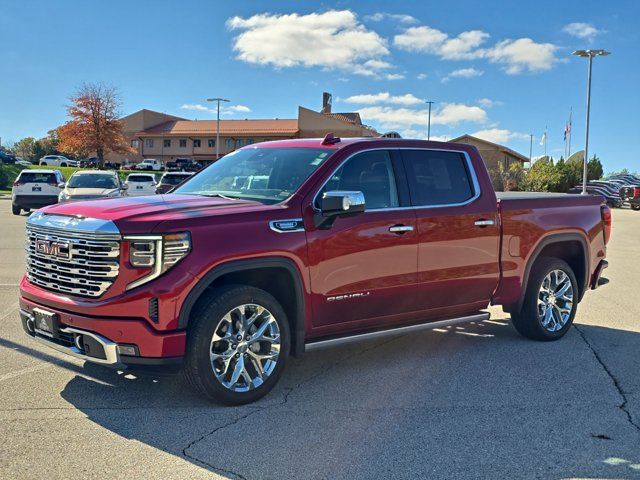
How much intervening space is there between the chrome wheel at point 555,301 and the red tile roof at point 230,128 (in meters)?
61.7

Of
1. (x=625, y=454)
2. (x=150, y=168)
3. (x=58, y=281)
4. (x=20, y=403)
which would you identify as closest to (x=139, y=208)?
(x=58, y=281)

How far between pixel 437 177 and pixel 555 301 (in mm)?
2034

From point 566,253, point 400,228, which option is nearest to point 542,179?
point 566,253

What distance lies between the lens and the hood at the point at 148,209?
409 cm

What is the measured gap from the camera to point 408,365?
554 cm

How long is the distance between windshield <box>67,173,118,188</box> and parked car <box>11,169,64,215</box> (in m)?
3.59

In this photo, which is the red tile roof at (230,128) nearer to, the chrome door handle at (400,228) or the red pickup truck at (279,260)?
the red pickup truck at (279,260)

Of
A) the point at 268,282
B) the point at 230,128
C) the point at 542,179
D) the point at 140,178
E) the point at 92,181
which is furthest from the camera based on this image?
the point at 230,128

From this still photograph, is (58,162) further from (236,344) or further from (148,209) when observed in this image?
(236,344)

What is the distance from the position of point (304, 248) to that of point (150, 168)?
69.7m

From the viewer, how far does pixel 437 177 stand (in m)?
5.68

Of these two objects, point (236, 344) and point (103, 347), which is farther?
point (236, 344)

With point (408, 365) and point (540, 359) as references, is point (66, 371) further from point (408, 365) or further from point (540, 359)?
point (540, 359)

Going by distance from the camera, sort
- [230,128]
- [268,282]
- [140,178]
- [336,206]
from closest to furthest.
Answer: [336,206]
[268,282]
[140,178]
[230,128]
